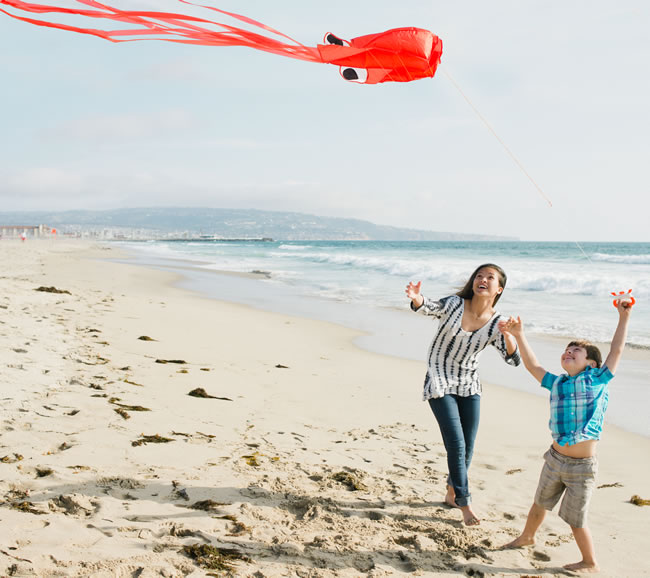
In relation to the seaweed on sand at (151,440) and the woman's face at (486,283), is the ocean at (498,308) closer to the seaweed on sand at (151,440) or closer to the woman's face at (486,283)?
the woman's face at (486,283)

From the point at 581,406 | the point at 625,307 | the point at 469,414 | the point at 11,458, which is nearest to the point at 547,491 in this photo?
the point at 581,406

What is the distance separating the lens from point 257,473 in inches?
154

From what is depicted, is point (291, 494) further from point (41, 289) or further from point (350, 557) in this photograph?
point (41, 289)

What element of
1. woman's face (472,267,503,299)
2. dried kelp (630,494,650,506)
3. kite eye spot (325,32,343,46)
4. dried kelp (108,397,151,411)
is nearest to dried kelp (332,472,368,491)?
woman's face (472,267,503,299)

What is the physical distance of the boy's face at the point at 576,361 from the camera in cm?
301

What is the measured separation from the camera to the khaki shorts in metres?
2.96

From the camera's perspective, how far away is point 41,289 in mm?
12305

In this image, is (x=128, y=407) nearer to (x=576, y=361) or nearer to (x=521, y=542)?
(x=521, y=542)

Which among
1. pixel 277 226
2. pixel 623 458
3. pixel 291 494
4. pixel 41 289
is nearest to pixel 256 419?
pixel 291 494

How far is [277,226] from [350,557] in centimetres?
19494

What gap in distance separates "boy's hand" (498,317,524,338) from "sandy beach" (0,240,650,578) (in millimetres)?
1171

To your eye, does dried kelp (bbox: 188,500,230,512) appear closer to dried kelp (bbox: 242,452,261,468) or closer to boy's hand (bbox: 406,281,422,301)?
dried kelp (bbox: 242,452,261,468)

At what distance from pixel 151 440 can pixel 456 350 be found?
91.2 inches

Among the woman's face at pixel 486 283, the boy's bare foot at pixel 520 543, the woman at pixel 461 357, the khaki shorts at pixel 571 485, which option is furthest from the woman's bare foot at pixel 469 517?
the woman's face at pixel 486 283
